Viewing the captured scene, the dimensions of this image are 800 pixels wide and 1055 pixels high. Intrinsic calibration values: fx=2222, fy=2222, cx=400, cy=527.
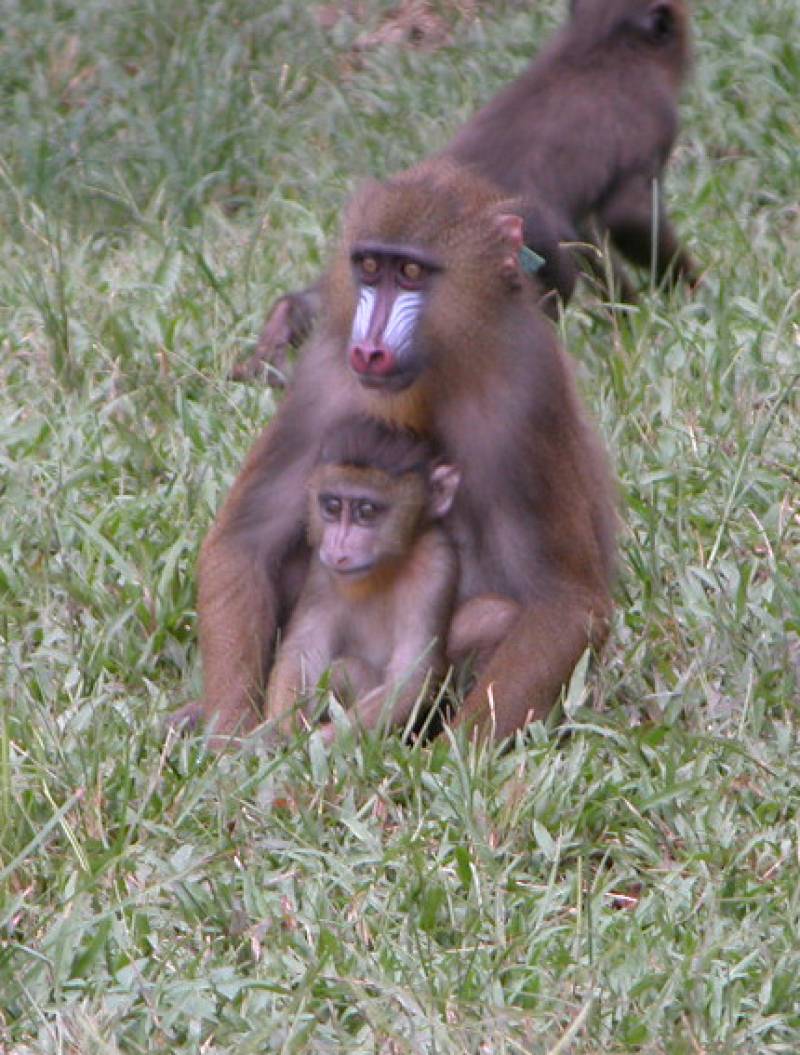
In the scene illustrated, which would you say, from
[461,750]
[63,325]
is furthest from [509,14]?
[461,750]

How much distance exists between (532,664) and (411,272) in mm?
890

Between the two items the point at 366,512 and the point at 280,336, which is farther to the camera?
the point at 280,336

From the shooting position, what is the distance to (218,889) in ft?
13.2

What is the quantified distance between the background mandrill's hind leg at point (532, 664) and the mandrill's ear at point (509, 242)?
72cm

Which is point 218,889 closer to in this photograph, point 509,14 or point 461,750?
point 461,750

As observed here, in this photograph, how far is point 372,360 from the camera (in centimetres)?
471

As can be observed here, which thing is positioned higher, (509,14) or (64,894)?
(509,14)

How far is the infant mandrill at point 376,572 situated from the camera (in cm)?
481

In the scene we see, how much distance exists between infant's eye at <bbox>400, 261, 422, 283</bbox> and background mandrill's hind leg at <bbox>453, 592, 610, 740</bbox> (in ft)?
2.48

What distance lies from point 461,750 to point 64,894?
0.88 meters

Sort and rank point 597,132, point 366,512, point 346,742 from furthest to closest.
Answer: point 597,132 → point 366,512 → point 346,742

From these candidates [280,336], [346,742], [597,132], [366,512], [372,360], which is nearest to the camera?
[346,742]

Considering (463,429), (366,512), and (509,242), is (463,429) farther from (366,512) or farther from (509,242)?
(509,242)

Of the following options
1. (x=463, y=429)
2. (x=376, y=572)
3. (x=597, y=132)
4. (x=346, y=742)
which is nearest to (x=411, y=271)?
(x=463, y=429)
